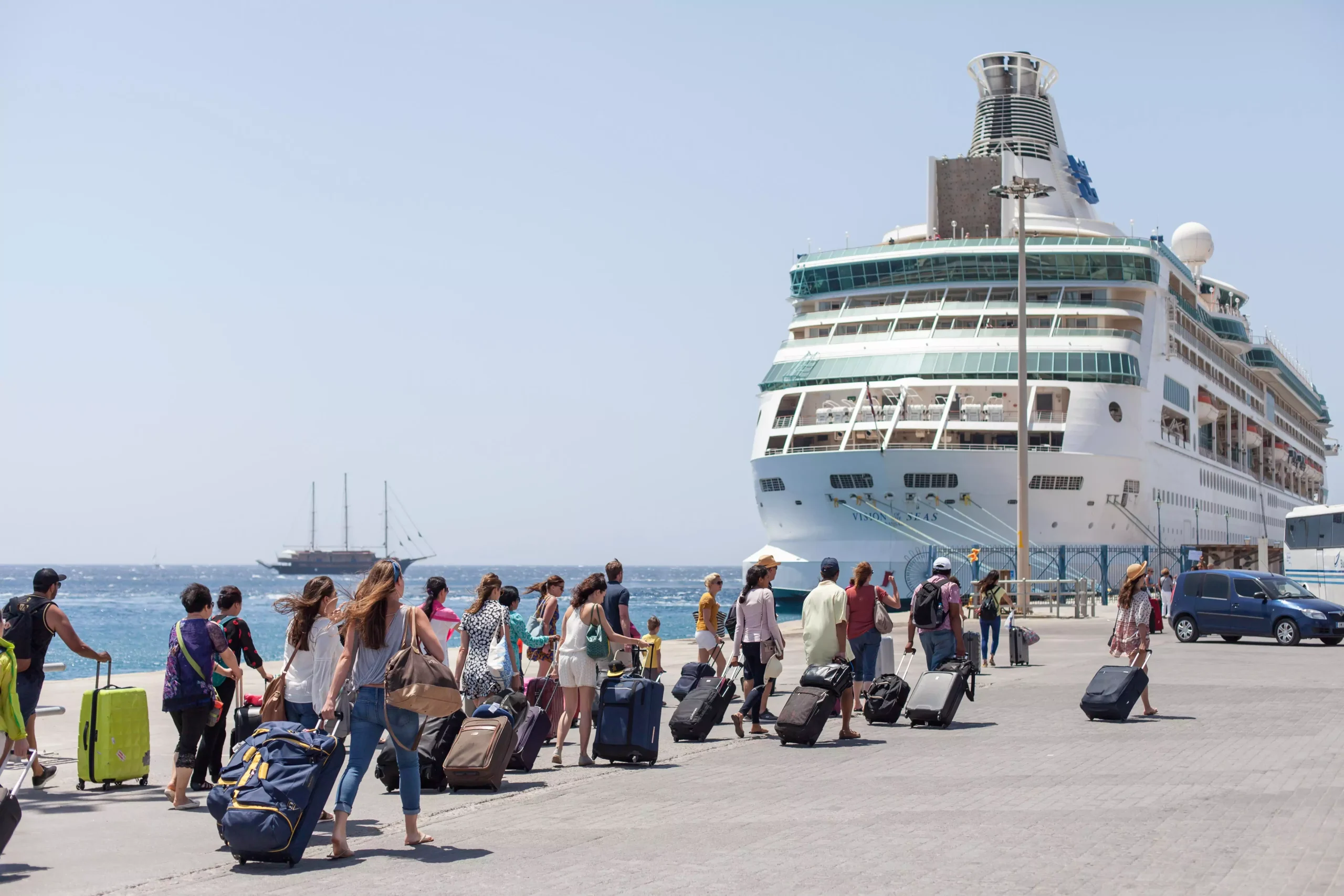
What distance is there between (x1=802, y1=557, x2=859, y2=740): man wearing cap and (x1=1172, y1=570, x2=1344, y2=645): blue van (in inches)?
648

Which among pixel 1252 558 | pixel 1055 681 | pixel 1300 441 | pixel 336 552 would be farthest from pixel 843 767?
pixel 336 552

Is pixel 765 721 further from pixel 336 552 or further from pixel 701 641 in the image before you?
pixel 336 552

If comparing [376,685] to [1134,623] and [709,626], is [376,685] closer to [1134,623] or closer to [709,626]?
[709,626]

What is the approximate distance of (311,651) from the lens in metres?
9.38

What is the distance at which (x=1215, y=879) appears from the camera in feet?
22.5

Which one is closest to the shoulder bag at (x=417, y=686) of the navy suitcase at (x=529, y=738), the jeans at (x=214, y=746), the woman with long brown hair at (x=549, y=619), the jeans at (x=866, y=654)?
the jeans at (x=214, y=746)

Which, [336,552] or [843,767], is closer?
[843,767]

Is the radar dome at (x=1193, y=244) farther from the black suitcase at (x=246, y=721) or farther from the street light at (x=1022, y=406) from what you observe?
the black suitcase at (x=246, y=721)

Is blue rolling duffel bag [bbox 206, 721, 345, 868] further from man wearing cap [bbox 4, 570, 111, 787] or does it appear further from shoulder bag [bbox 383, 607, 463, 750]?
man wearing cap [bbox 4, 570, 111, 787]

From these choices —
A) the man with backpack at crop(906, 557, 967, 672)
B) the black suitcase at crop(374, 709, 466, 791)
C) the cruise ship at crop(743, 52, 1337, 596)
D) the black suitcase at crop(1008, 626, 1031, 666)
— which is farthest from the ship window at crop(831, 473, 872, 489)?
the black suitcase at crop(374, 709, 466, 791)

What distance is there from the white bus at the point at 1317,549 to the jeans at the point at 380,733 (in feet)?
122

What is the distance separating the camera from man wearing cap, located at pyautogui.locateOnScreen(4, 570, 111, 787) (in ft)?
32.5

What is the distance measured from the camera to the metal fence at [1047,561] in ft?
135

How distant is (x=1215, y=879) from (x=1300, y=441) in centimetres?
9897
